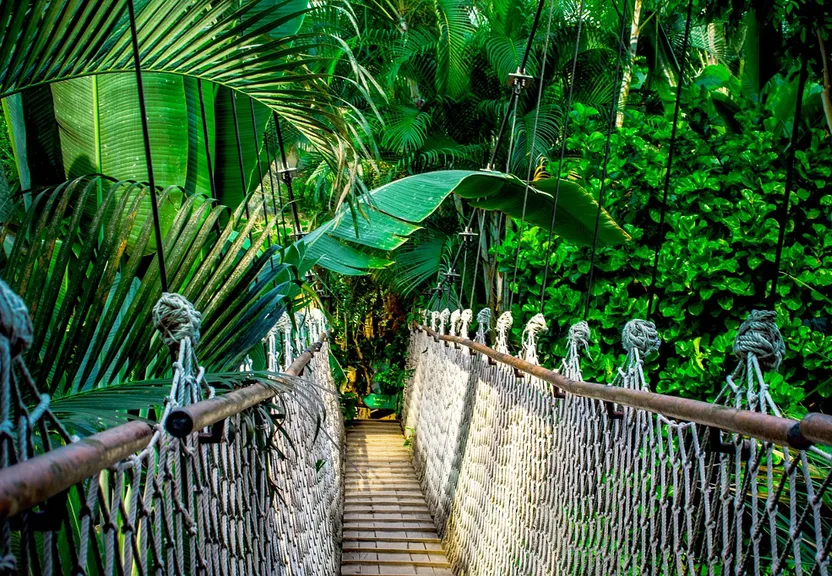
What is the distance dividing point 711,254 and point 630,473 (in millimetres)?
1637

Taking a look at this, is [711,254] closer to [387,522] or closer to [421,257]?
[387,522]

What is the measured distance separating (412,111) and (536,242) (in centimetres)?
413

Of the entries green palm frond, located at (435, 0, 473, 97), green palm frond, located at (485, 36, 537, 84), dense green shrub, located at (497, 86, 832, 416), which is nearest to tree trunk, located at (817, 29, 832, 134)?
dense green shrub, located at (497, 86, 832, 416)

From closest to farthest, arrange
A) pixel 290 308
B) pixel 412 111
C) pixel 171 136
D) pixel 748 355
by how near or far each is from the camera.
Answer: pixel 748 355 → pixel 290 308 → pixel 171 136 → pixel 412 111

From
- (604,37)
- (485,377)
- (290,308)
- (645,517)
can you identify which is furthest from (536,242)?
(604,37)

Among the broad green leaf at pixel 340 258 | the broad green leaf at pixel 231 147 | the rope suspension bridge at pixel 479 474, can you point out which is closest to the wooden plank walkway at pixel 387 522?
the rope suspension bridge at pixel 479 474

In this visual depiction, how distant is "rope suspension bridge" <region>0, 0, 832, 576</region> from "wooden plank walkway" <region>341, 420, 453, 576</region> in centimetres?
3

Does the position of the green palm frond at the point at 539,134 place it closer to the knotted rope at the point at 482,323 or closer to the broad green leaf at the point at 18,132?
the knotted rope at the point at 482,323

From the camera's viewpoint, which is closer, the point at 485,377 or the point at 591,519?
the point at 591,519

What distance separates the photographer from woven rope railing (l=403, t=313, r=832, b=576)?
3.73 feet

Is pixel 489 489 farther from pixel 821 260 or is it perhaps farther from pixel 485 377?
pixel 821 260

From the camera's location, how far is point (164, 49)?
6.00 ft

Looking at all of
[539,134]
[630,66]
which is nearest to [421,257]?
[539,134]

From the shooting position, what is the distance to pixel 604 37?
284 inches
